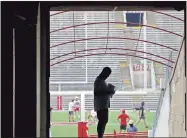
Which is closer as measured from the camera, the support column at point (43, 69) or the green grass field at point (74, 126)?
the support column at point (43, 69)

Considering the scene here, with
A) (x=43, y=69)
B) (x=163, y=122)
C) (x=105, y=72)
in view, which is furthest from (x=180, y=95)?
(x=163, y=122)

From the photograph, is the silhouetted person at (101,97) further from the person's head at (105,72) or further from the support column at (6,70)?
the support column at (6,70)

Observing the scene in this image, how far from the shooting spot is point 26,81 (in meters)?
4.26

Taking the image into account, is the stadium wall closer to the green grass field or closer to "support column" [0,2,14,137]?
the green grass field

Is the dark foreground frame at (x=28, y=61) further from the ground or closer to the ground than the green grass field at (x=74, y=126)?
further from the ground

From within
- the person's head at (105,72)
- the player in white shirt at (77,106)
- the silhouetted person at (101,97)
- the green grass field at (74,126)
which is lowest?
the green grass field at (74,126)

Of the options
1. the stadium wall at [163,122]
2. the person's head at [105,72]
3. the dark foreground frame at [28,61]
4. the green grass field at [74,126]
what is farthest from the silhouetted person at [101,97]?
the green grass field at [74,126]

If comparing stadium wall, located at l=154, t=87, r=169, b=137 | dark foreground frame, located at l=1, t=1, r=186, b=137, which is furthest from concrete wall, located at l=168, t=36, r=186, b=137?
stadium wall, located at l=154, t=87, r=169, b=137

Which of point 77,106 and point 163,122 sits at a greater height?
point 77,106

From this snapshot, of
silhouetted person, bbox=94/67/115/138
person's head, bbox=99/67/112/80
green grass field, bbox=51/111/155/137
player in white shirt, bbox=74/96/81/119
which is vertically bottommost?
green grass field, bbox=51/111/155/137

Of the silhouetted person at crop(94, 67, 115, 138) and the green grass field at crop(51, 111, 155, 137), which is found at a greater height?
the silhouetted person at crop(94, 67, 115, 138)

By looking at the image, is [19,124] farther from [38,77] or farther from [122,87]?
[122,87]

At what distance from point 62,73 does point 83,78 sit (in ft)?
3.69

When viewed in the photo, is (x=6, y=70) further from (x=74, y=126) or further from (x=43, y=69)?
(x=74, y=126)
